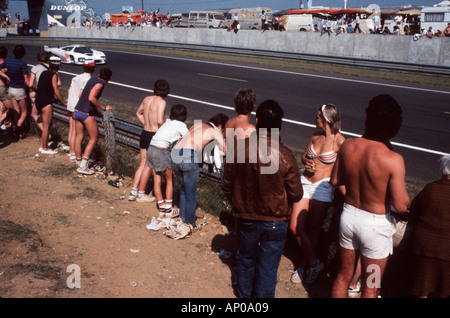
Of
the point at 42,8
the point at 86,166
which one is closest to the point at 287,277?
the point at 86,166

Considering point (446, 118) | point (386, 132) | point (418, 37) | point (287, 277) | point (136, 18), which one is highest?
point (136, 18)

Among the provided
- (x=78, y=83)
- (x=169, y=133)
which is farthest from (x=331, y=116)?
(x=78, y=83)

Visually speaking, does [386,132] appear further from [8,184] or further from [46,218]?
[8,184]

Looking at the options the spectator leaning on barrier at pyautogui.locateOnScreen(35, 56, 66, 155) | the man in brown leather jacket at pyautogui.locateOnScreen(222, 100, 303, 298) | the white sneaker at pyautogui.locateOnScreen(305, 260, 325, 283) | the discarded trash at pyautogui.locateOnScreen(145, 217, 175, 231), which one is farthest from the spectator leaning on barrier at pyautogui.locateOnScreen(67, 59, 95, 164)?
the white sneaker at pyautogui.locateOnScreen(305, 260, 325, 283)

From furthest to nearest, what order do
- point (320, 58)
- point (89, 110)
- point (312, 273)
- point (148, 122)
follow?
point (320, 58)
point (89, 110)
point (148, 122)
point (312, 273)

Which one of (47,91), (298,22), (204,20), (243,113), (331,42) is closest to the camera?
(243,113)

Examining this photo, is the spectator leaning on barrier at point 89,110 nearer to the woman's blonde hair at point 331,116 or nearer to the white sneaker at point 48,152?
the white sneaker at point 48,152

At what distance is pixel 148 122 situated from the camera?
684 centimetres

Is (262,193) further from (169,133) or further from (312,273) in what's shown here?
(169,133)

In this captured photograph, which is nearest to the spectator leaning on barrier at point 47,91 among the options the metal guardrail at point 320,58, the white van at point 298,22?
the metal guardrail at point 320,58

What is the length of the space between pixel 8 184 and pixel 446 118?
37.9 ft

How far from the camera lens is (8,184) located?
24.6 feet

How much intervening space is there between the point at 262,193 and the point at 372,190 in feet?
3.34

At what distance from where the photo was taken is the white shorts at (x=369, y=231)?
3.78m
